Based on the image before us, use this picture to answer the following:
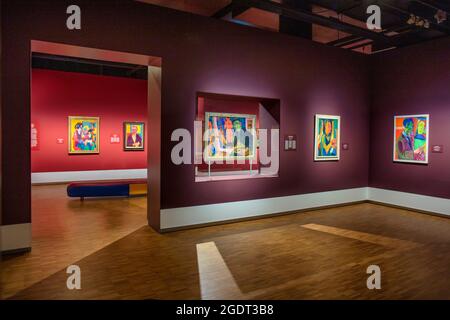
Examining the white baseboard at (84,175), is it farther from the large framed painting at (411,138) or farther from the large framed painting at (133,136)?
the large framed painting at (411,138)

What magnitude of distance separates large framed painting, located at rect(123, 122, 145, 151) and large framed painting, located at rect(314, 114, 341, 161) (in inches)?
378

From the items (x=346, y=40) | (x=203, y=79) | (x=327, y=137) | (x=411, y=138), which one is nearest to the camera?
(x=203, y=79)

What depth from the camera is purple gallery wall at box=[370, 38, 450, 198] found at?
850 centimetres

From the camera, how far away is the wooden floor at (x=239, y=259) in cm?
425

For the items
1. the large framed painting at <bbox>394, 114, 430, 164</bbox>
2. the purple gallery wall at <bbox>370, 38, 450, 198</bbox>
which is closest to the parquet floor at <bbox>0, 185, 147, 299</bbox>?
the purple gallery wall at <bbox>370, 38, 450, 198</bbox>

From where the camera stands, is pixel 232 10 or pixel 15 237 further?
pixel 232 10

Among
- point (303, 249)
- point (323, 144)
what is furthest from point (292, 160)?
point (303, 249)

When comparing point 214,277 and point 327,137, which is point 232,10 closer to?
point 327,137

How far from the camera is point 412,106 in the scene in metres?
9.23

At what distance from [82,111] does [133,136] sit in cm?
257

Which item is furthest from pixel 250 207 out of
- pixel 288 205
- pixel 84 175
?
pixel 84 175

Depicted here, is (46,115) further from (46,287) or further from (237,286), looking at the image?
(237,286)

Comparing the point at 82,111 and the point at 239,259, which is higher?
the point at 82,111

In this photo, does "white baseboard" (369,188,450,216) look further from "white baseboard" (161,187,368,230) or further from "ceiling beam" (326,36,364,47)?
"ceiling beam" (326,36,364,47)
